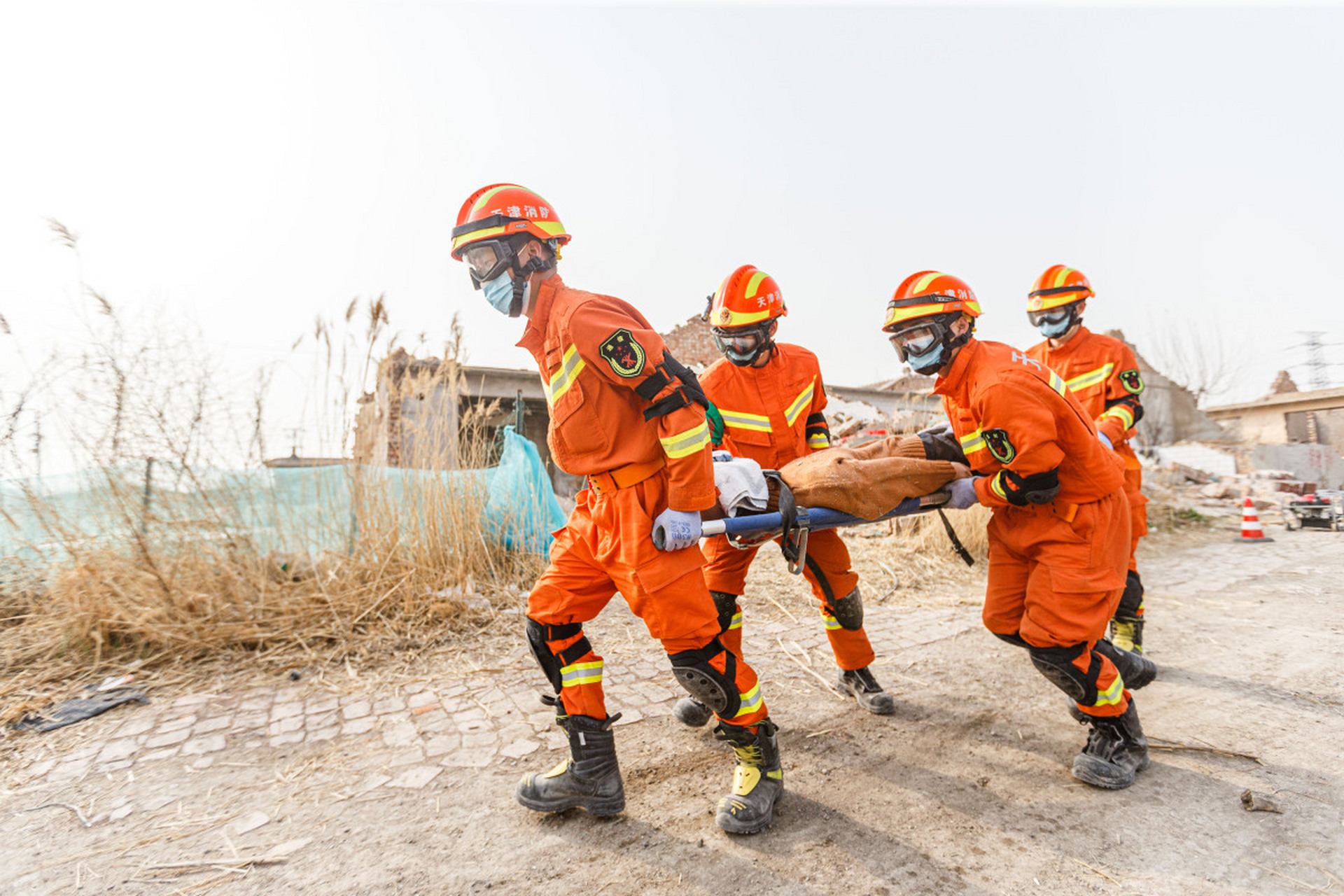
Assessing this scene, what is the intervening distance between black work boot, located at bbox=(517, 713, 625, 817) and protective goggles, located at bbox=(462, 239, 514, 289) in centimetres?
172

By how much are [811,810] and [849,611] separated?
45.5 inches

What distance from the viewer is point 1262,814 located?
247 cm

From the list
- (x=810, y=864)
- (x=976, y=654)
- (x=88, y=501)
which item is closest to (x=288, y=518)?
(x=88, y=501)

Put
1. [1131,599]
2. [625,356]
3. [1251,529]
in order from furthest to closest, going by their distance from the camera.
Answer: [1251,529] < [1131,599] < [625,356]

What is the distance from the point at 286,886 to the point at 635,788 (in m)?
1.25

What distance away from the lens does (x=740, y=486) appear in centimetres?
263

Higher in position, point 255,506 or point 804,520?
point 255,506

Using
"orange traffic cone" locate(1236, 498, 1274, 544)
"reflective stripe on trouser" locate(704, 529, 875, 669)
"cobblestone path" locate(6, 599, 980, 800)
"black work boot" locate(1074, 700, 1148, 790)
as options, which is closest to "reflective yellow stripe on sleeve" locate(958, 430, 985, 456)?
"reflective stripe on trouser" locate(704, 529, 875, 669)

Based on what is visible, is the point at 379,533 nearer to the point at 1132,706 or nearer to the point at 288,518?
the point at 288,518

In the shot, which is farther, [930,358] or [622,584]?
[930,358]

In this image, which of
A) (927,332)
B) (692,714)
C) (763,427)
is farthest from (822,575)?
(927,332)

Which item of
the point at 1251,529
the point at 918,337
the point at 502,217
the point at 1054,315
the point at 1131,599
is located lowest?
the point at 1251,529

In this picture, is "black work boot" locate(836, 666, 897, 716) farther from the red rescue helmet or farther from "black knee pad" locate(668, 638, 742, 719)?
the red rescue helmet

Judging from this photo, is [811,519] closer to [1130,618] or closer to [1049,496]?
[1049,496]
